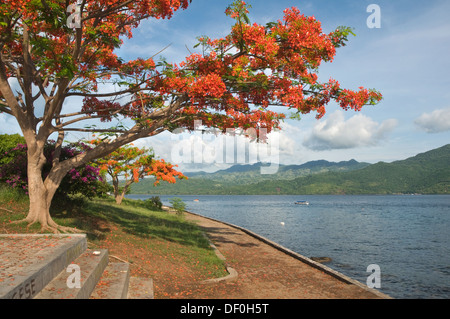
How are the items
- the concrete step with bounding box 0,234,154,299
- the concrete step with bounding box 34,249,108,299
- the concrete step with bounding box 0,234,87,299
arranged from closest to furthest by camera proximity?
the concrete step with bounding box 0,234,87,299 → the concrete step with bounding box 0,234,154,299 → the concrete step with bounding box 34,249,108,299

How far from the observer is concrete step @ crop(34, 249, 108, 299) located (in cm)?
520

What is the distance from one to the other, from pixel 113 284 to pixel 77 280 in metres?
1.15

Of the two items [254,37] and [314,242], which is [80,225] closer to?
[254,37]

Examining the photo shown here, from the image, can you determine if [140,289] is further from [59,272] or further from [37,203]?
[37,203]

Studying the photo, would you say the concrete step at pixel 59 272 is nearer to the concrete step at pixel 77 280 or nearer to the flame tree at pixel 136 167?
the concrete step at pixel 77 280

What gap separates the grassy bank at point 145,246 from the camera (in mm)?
9680

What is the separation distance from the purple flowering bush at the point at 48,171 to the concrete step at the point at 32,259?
577cm

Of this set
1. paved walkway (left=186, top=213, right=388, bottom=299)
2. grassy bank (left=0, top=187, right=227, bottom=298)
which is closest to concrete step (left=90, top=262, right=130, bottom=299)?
grassy bank (left=0, top=187, right=227, bottom=298)

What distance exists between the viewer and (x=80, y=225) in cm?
1277

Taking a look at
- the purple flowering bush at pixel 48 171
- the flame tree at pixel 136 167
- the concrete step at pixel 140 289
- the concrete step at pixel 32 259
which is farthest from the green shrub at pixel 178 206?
the concrete step at pixel 140 289

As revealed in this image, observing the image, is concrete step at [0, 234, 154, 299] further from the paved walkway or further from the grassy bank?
the paved walkway

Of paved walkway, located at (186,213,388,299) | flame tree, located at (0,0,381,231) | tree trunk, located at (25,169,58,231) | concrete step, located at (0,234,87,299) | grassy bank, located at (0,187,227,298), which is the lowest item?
paved walkway, located at (186,213,388,299)

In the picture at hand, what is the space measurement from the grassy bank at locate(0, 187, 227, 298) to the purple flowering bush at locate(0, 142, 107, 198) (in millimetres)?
715
